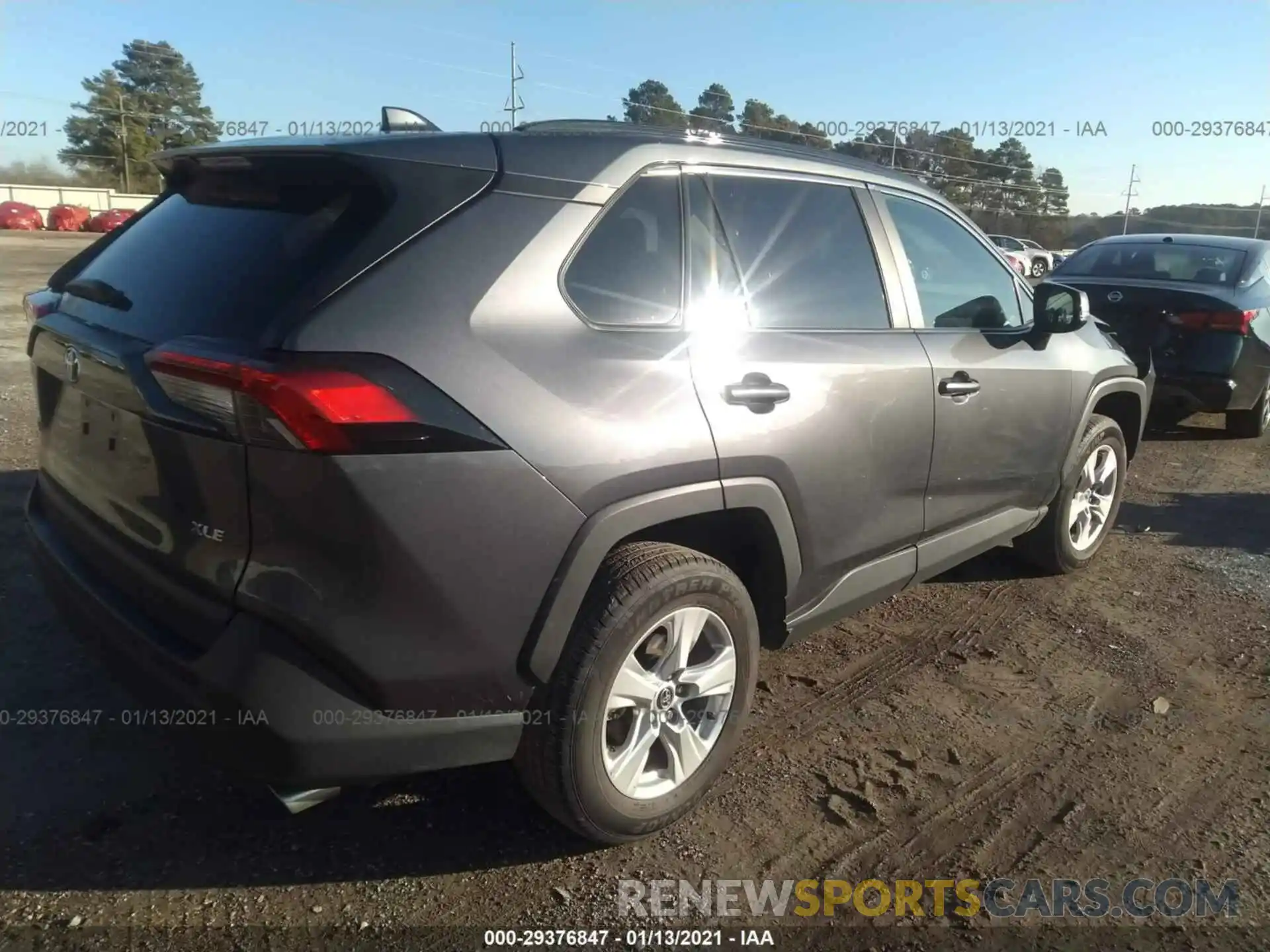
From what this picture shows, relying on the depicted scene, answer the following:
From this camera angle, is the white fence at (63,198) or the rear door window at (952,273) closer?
the rear door window at (952,273)

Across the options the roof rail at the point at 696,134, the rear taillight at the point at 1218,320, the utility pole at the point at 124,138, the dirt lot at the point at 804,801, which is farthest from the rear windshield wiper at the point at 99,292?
the utility pole at the point at 124,138

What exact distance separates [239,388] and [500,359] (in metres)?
0.55

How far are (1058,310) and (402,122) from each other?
2.71 m

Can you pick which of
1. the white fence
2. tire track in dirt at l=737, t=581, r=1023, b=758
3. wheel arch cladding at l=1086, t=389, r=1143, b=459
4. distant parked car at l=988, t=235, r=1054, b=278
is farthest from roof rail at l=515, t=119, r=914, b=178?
the white fence

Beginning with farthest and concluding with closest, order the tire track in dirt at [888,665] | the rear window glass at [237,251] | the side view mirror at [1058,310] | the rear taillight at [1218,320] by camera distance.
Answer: the rear taillight at [1218,320] < the side view mirror at [1058,310] < the tire track in dirt at [888,665] < the rear window glass at [237,251]

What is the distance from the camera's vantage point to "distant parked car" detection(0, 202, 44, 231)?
135 ft

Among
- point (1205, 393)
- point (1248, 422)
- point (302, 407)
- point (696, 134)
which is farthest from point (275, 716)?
point (1248, 422)

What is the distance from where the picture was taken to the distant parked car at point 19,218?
41031 mm

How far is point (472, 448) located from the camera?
207 cm

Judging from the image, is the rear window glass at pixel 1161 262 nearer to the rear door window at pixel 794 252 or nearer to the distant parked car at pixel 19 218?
the rear door window at pixel 794 252

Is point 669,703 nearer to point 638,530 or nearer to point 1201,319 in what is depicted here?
point 638,530

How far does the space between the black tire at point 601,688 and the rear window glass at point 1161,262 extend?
6.79m

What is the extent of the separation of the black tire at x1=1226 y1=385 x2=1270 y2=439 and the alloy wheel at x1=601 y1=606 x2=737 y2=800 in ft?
A: 22.0

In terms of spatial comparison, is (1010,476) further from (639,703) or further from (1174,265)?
(1174,265)
